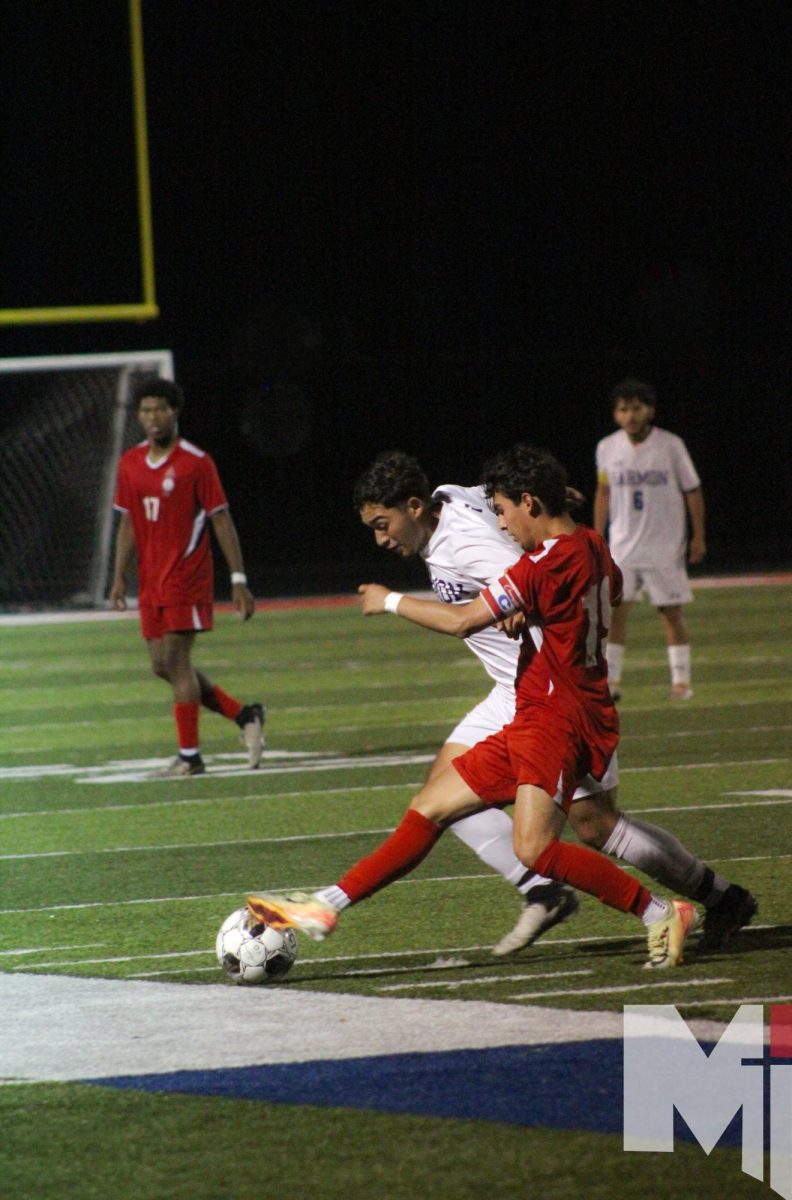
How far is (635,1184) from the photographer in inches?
170

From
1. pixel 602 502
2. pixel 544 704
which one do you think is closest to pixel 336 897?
pixel 544 704

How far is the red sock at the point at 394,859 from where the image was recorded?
248 inches

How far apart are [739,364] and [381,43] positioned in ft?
28.5

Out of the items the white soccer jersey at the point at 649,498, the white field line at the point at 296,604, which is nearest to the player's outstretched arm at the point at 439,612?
the white soccer jersey at the point at 649,498

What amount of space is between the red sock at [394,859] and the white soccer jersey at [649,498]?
310 inches

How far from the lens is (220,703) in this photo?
447 inches

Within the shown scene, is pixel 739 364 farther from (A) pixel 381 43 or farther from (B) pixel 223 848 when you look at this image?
(B) pixel 223 848

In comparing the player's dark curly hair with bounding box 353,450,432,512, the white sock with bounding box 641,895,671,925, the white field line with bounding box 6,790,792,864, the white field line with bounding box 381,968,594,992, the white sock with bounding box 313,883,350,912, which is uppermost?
the player's dark curly hair with bounding box 353,450,432,512

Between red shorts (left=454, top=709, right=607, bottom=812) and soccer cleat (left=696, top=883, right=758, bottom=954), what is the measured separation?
67 centimetres

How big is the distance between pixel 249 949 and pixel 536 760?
103cm

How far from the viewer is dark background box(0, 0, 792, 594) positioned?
32.0 metres

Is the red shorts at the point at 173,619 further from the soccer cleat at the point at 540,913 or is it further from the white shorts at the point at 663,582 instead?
the soccer cleat at the point at 540,913

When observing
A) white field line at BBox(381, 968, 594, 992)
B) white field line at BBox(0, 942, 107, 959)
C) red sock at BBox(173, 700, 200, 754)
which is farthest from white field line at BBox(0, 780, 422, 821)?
white field line at BBox(381, 968, 594, 992)

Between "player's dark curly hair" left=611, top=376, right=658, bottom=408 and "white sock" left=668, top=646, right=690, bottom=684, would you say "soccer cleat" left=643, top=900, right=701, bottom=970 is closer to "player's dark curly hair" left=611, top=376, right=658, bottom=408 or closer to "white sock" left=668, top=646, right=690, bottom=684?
"white sock" left=668, top=646, right=690, bottom=684
